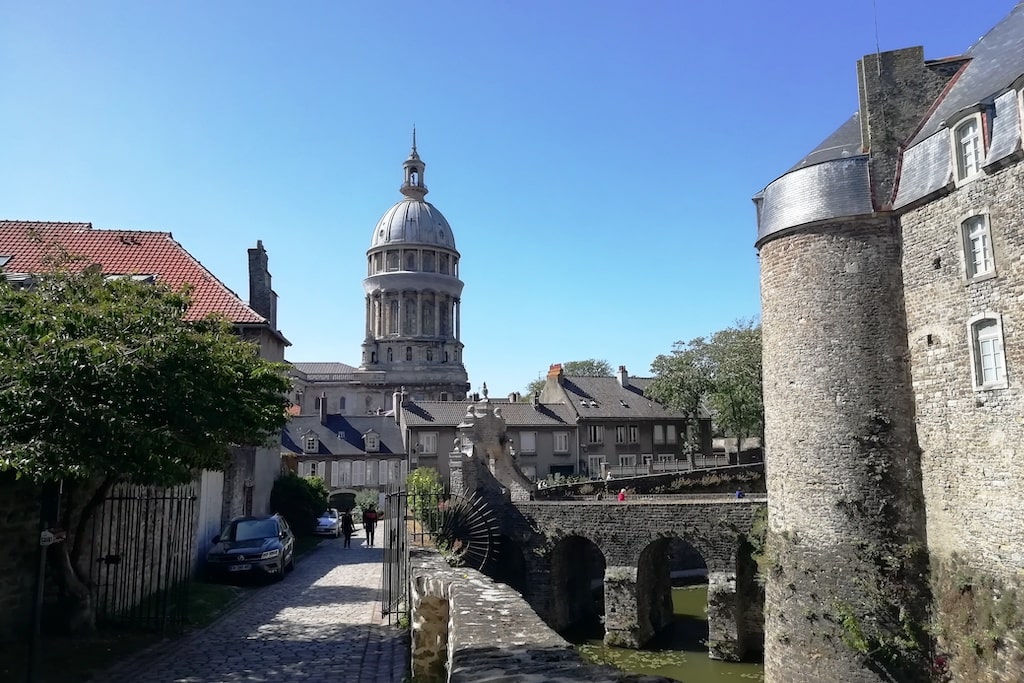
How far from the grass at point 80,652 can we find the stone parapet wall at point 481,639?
353 cm

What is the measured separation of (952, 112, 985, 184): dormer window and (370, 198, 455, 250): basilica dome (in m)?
59.0

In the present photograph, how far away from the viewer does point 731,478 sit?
1156 inches

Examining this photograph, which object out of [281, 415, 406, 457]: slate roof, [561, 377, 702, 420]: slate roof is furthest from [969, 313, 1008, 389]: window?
[281, 415, 406, 457]: slate roof

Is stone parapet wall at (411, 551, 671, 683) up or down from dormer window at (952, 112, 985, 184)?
down

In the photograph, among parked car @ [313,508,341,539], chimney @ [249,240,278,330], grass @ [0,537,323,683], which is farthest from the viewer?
parked car @ [313,508,341,539]

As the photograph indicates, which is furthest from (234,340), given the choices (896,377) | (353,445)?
(353,445)

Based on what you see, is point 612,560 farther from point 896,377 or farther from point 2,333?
point 2,333

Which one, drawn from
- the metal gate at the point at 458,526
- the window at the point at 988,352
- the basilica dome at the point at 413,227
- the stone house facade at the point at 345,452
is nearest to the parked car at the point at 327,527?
the metal gate at the point at 458,526

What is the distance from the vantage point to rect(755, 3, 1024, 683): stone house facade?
43.2 ft

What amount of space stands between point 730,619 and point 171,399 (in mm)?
17006

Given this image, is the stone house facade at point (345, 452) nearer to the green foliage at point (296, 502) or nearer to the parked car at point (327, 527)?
the parked car at point (327, 527)

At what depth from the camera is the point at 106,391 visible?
862 cm

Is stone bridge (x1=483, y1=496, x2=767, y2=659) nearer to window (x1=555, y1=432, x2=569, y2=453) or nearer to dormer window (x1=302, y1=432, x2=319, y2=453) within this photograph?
window (x1=555, y1=432, x2=569, y2=453)

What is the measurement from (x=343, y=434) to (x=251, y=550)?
3006 centimetres
